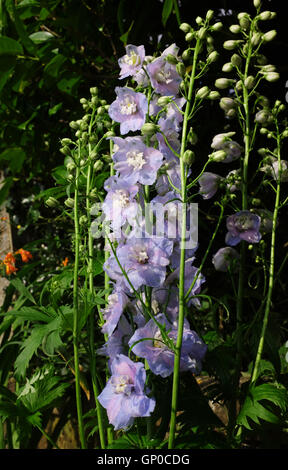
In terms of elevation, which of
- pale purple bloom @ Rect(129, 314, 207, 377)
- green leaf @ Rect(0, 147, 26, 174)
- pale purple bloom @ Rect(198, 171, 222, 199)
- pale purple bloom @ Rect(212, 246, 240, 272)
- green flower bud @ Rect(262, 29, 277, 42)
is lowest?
pale purple bloom @ Rect(129, 314, 207, 377)

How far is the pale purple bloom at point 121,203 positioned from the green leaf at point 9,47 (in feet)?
2.93

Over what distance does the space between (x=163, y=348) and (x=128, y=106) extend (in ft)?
1.78

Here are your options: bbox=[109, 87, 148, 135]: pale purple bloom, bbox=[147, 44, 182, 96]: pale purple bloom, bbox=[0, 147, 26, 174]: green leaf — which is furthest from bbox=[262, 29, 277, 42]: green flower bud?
bbox=[0, 147, 26, 174]: green leaf

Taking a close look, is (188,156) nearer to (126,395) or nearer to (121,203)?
(121,203)

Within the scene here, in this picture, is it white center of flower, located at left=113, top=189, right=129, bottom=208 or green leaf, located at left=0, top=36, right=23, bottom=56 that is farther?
green leaf, located at left=0, top=36, right=23, bottom=56

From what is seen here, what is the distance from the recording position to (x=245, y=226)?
121 centimetres

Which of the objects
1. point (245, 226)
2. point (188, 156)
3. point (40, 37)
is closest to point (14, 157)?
point (40, 37)

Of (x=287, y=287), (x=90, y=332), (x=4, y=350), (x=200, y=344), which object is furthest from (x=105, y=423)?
(x=287, y=287)

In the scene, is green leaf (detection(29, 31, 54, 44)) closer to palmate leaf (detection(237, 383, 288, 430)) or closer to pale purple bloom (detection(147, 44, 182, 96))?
pale purple bloom (detection(147, 44, 182, 96))

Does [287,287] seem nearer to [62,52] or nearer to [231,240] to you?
[231,240]

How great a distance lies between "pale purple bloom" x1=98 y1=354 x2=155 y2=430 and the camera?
0.90 metres

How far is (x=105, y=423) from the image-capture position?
1160 mm

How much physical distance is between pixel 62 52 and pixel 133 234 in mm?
1225

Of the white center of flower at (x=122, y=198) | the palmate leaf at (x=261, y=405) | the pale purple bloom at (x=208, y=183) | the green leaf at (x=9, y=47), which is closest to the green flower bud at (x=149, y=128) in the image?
the white center of flower at (x=122, y=198)
